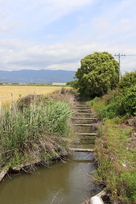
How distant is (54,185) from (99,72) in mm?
19008

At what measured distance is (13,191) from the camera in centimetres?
482

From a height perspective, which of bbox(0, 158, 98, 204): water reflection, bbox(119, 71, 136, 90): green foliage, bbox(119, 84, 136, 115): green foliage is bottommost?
bbox(0, 158, 98, 204): water reflection

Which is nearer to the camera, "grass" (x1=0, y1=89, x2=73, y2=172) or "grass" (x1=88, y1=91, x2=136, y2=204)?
"grass" (x1=88, y1=91, x2=136, y2=204)

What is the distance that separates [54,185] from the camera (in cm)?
508

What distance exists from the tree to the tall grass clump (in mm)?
16112

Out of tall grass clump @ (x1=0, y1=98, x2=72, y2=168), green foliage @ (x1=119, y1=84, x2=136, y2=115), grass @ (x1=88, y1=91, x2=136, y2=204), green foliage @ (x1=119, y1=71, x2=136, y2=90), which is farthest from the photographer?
green foliage @ (x1=119, y1=71, x2=136, y2=90)

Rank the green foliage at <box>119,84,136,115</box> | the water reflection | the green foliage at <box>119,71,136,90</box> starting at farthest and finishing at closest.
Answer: the green foliage at <box>119,71,136,90</box> → the green foliage at <box>119,84,136,115</box> → the water reflection

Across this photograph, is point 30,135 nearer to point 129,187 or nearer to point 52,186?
point 52,186

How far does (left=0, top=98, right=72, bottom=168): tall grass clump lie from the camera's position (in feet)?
18.2

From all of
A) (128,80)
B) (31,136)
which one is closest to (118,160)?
(31,136)

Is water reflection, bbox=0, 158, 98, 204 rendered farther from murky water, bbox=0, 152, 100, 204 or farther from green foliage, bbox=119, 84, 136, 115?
green foliage, bbox=119, 84, 136, 115

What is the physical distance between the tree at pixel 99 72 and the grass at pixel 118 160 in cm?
1272

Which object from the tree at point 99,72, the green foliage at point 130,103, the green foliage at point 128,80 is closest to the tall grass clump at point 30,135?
the green foliage at point 130,103

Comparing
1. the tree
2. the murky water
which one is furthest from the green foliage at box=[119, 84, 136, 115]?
the tree
